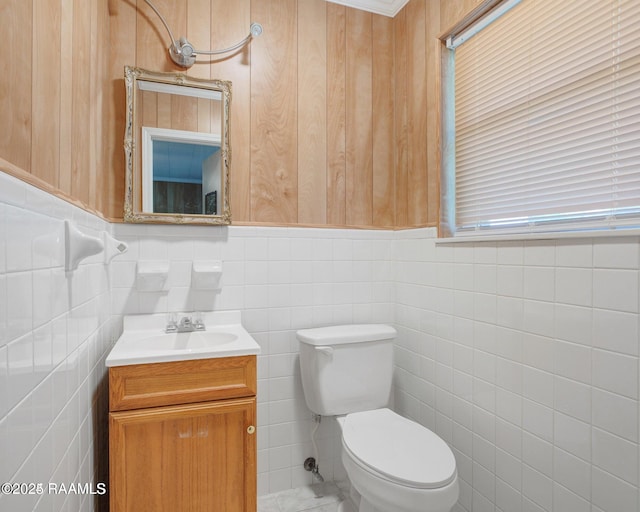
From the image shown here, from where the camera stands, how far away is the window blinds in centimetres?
111

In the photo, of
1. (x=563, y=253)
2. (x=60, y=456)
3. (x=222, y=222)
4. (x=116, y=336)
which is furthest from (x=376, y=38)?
(x=60, y=456)

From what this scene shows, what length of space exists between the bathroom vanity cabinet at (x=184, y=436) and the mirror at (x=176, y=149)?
28.5 inches

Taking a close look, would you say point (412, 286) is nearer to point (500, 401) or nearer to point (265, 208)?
point (500, 401)

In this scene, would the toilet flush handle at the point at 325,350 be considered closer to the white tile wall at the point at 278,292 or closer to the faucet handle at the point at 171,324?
the white tile wall at the point at 278,292

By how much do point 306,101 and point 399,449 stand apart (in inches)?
65.7

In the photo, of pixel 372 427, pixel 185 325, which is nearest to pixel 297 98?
pixel 185 325

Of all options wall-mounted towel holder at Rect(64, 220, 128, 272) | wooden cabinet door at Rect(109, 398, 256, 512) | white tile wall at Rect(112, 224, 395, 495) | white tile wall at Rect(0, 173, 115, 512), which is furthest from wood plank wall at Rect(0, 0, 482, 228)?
wooden cabinet door at Rect(109, 398, 256, 512)

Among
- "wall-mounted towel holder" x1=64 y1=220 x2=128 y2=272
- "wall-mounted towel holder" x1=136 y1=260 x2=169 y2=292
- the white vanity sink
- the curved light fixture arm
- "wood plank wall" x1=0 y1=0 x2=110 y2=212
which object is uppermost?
the curved light fixture arm

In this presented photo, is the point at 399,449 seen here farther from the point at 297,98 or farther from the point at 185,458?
the point at 297,98

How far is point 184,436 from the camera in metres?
1.32

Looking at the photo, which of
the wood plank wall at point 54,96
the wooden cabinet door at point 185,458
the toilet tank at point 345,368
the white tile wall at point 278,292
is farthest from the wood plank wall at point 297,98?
the wooden cabinet door at point 185,458

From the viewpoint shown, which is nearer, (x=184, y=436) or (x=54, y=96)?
(x=54, y=96)

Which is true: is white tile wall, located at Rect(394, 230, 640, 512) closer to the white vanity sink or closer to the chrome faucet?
the white vanity sink

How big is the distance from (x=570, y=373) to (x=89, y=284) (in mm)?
1520
